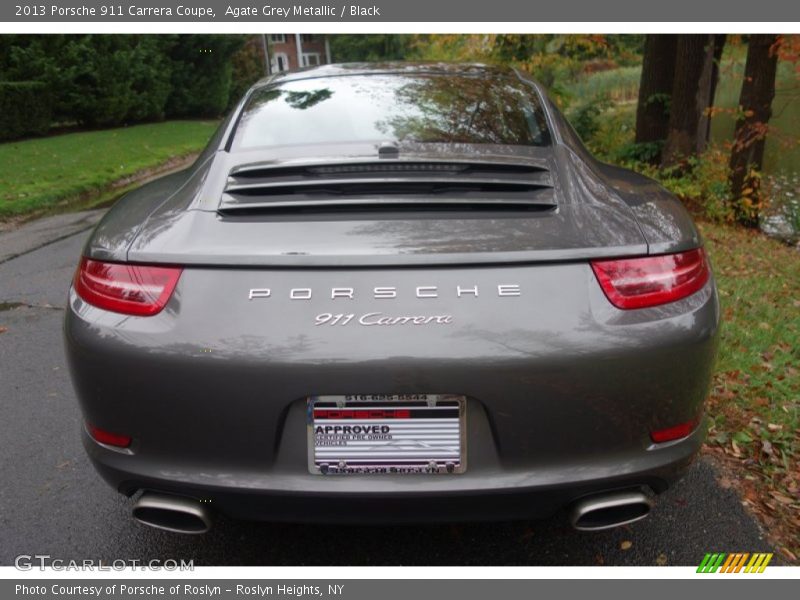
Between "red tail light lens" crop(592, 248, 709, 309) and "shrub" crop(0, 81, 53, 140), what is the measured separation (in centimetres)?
2061

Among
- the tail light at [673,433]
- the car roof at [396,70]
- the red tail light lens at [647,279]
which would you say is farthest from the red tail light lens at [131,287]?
the car roof at [396,70]

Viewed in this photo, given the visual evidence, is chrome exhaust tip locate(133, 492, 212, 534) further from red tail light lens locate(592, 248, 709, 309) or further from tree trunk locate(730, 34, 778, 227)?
tree trunk locate(730, 34, 778, 227)

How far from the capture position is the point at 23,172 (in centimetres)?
1306

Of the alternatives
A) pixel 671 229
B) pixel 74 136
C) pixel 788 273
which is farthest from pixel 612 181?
pixel 74 136

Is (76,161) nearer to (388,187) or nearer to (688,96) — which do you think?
(688,96)

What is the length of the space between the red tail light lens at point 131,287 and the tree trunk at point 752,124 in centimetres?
931

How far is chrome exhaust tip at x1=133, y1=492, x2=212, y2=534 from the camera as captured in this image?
200cm

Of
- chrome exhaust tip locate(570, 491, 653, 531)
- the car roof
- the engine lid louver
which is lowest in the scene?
chrome exhaust tip locate(570, 491, 653, 531)

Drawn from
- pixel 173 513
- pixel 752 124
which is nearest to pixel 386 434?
pixel 173 513

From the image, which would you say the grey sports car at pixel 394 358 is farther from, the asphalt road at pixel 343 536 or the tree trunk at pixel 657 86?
the tree trunk at pixel 657 86

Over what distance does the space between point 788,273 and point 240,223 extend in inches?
235

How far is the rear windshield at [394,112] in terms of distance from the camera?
2.74m

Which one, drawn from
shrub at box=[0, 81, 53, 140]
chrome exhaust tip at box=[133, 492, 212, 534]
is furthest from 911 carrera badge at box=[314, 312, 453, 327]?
shrub at box=[0, 81, 53, 140]

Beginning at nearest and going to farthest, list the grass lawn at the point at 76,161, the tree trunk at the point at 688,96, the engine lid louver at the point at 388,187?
the engine lid louver at the point at 388,187, the tree trunk at the point at 688,96, the grass lawn at the point at 76,161
